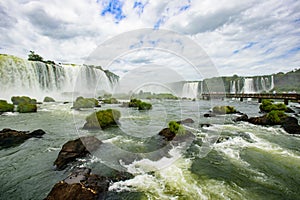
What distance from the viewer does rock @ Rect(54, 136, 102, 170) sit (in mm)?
6961

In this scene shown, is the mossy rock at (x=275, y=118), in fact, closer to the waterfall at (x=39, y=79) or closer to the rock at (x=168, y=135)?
the rock at (x=168, y=135)

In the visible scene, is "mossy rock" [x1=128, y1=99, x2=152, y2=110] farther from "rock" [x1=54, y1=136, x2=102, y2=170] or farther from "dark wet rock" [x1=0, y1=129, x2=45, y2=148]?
"rock" [x1=54, y1=136, x2=102, y2=170]

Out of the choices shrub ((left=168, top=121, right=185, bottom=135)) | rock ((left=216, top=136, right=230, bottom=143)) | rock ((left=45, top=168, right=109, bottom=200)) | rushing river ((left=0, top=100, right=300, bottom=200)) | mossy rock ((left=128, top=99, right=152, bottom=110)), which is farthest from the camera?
mossy rock ((left=128, top=99, right=152, bottom=110))

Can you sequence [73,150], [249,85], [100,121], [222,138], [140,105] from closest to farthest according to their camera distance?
[73,150], [222,138], [100,121], [140,105], [249,85]

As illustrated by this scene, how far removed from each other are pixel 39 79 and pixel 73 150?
34430 mm

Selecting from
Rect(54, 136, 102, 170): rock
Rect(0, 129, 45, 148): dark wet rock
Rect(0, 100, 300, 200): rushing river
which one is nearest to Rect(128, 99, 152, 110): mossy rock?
Rect(0, 100, 300, 200): rushing river

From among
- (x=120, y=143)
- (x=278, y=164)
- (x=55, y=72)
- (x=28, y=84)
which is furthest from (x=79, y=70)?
(x=278, y=164)

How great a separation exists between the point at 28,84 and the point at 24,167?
32756mm

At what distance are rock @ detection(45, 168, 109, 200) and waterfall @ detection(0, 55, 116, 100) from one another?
18.9 metres

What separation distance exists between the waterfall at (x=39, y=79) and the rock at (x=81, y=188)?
1885cm

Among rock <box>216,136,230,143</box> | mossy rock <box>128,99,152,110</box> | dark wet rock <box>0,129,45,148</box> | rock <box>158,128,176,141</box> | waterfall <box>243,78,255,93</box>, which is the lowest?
rock <box>216,136,230,143</box>

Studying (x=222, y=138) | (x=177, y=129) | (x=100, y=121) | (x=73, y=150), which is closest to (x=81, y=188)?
(x=73, y=150)

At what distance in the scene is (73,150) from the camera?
25.3ft

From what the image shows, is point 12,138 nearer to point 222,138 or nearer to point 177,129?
point 177,129
